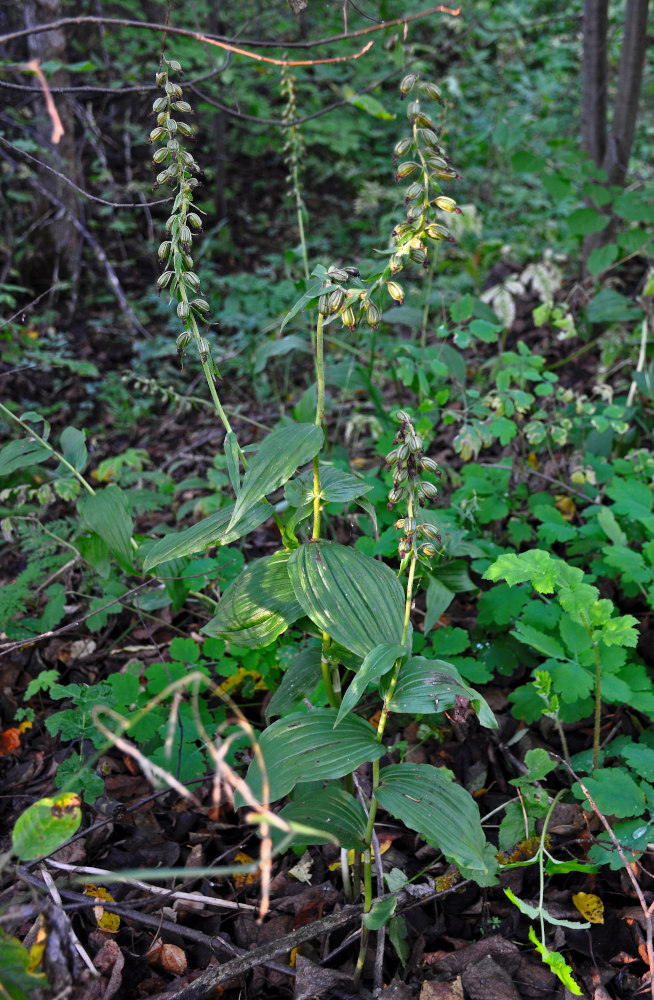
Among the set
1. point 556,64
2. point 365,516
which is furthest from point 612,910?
point 556,64

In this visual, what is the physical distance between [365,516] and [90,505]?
110 centimetres

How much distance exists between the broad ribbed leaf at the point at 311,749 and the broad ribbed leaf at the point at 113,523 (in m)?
0.98

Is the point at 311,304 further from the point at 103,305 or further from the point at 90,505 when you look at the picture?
the point at 103,305

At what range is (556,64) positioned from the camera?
8086 mm

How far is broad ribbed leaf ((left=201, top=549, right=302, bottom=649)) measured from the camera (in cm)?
178

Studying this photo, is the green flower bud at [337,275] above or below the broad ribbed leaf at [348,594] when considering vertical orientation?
above

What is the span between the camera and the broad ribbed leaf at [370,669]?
1.40 m

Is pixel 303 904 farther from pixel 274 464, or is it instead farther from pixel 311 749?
pixel 274 464

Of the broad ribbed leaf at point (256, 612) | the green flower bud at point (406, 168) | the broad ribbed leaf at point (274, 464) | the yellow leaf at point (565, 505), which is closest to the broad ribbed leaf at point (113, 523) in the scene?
the broad ribbed leaf at point (256, 612)

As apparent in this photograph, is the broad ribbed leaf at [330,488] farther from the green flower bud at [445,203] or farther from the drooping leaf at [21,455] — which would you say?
the drooping leaf at [21,455]

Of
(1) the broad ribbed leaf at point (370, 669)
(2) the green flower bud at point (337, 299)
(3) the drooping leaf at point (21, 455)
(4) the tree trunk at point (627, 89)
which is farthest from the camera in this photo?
(4) the tree trunk at point (627, 89)

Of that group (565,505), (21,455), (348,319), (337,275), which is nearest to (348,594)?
(348,319)

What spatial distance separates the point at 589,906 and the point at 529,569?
89cm

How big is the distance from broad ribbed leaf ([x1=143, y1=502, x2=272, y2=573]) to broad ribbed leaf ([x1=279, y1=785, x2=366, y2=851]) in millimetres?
675
